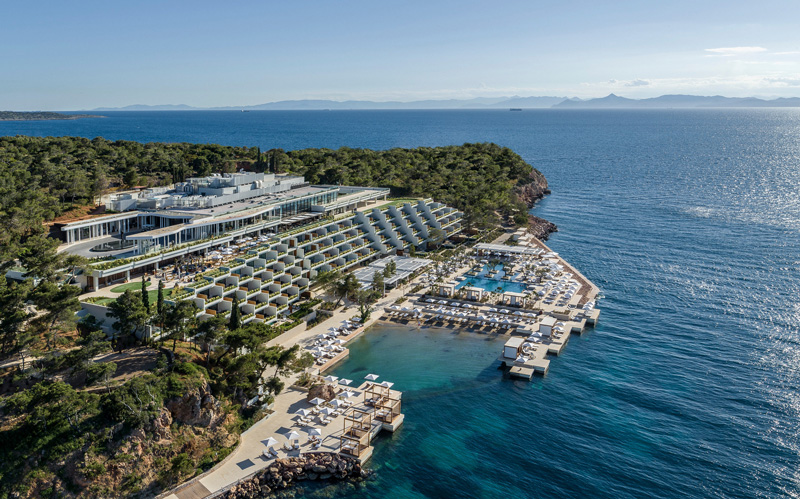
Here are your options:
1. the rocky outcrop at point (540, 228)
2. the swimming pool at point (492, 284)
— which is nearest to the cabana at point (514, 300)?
the swimming pool at point (492, 284)

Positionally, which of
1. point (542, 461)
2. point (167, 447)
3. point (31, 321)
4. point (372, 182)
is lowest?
point (542, 461)

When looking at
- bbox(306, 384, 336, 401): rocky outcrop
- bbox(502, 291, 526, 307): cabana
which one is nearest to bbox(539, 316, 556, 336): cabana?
bbox(502, 291, 526, 307): cabana

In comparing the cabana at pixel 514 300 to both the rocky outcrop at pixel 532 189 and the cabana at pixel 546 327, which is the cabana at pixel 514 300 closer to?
the cabana at pixel 546 327

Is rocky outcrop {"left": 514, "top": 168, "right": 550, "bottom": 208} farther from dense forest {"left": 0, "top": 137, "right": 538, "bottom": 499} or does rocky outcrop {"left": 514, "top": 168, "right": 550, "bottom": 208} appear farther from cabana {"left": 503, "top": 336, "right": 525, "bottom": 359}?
dense forest {"left": 0, "top": 137, "right": 538, "bottom": 499}

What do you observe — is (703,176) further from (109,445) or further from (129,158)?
(109,445)

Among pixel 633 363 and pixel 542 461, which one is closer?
pixel 542 461

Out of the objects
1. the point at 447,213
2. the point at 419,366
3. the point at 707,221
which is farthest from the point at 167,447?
the point at 707,221

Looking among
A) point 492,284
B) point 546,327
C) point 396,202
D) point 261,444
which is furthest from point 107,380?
point 396,202
